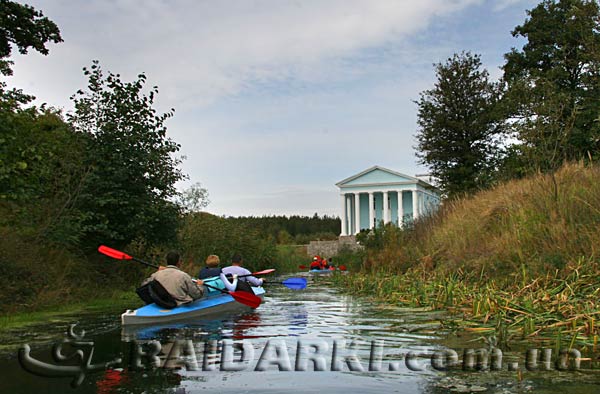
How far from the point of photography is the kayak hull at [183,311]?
1044 cm

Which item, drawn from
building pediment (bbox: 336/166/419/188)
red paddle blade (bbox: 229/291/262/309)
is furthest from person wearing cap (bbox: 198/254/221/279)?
building pediment (bbox: 336/166/419/188)

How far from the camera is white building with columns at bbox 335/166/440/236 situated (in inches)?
2443

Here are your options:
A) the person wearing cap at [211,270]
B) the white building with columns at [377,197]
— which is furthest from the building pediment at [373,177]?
the person wearing cap at [211,270]

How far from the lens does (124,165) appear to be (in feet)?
57.3

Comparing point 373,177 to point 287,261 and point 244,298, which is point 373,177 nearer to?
point 287,261

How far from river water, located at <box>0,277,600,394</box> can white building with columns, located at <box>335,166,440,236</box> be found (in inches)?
2022

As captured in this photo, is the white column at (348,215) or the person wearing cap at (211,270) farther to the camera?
the white column at (348,215)

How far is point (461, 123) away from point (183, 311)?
790 inches

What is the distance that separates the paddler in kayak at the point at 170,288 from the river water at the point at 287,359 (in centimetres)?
52

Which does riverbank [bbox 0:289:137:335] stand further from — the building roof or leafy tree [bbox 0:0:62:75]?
the building roof

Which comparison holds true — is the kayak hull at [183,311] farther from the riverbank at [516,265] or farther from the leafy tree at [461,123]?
the leafy tree at [461,123]

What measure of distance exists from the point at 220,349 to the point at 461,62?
24.1m

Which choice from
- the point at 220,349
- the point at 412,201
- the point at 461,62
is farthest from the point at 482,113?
the point at 412,201

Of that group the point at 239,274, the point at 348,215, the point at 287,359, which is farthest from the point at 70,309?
the point at 348,215
